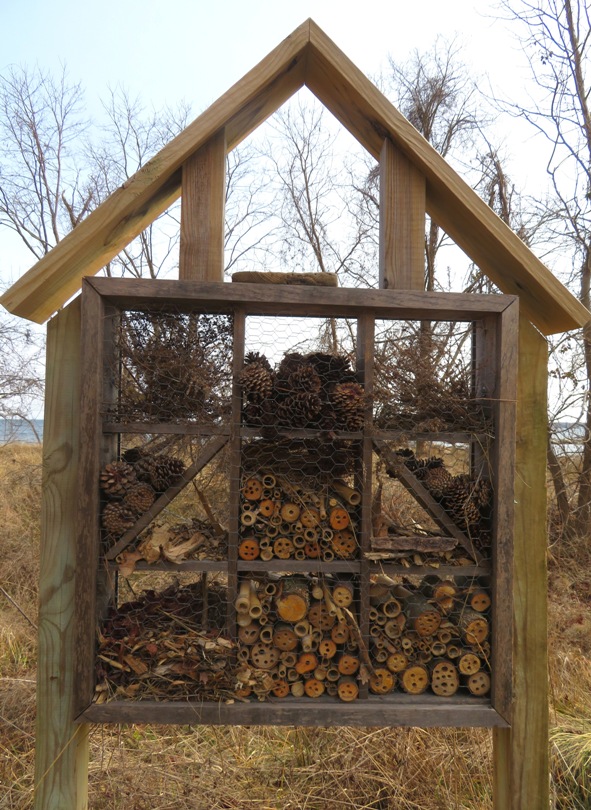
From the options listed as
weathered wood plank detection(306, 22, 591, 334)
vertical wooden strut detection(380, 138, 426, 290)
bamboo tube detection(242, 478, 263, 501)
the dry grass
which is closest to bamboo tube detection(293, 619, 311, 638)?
bamboo tube detection(242, 478, 263, 501)

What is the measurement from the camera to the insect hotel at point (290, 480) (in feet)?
5.50

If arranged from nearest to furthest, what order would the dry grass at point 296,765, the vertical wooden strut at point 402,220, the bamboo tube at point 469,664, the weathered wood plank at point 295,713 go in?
the weathered wood plank at point 295,713 → the bamboo tube at point 469,664 → the vertical wooden strut at point 402,220 → the dry grass at point 296,765

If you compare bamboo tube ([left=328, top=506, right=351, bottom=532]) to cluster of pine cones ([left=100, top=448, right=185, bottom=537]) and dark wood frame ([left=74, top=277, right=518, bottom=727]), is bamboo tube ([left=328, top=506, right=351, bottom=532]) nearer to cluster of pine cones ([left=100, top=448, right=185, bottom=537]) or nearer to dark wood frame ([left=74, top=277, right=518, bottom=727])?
dark wood frame ([left=74, top=277, right=518, bottom=727])

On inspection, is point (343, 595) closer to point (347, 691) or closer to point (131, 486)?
point (347, 691)

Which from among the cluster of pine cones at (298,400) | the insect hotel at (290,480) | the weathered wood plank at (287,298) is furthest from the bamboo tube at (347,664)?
the weathered wood plank at (287,298)

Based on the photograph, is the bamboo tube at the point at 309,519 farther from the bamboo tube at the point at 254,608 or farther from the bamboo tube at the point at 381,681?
the bamboo tube at the point at 381,681

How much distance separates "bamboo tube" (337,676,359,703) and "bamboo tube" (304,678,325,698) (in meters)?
0.06

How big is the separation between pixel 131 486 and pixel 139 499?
0.17ft

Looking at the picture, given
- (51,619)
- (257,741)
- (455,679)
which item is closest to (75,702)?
(51,619)

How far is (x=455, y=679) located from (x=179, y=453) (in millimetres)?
1249

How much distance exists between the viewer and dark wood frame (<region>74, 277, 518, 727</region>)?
5.43ft

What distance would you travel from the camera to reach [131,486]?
1.71 m

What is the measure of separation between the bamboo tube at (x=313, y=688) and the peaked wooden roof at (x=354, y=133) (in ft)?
4.89

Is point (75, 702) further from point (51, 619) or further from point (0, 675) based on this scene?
point (0, 675)
